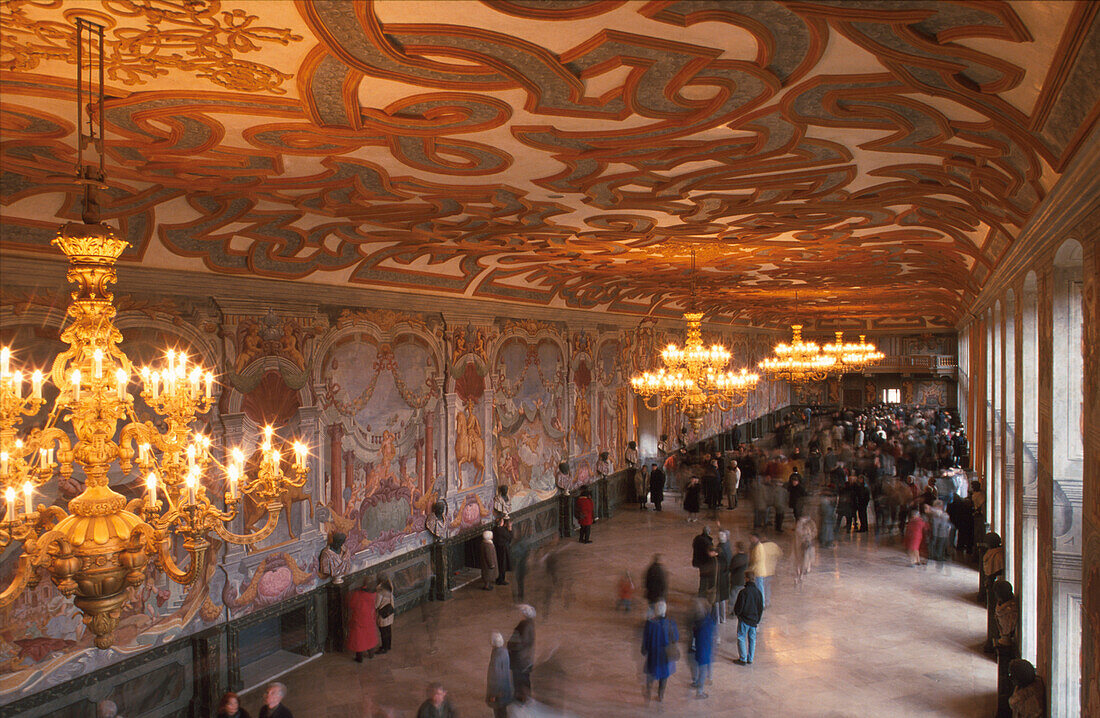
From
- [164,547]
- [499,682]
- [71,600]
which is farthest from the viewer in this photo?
[499,682]

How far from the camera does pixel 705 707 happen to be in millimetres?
7809

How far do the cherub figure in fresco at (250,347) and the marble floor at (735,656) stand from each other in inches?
146

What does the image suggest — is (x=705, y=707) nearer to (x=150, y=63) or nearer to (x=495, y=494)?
(x=495, y=494)

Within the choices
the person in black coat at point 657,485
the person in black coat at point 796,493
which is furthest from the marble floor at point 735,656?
the person in black coat at point 657,485

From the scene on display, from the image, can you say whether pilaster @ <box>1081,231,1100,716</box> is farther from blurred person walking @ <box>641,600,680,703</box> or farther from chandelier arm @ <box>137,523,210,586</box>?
chandelier arm @ <box>137,523,210,586</box>

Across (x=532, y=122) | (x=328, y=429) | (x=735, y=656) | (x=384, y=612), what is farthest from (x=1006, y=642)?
(x=328, y=429)

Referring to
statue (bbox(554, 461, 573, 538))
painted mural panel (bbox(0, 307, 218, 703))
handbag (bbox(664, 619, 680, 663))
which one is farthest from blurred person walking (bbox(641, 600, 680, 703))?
statue (bbox(554, 461, 573, 538))

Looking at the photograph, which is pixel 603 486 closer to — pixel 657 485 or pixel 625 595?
pixel 657 485

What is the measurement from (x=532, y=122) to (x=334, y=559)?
6.88 m

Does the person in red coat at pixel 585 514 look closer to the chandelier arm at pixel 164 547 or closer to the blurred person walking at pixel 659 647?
the blurred person walking at pixel 659 647

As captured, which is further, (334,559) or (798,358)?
(798,358)

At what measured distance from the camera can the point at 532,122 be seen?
4828mm

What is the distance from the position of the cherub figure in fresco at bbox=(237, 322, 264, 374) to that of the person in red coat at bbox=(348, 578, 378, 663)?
309 cm

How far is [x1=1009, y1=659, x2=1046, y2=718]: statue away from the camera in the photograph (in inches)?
226
